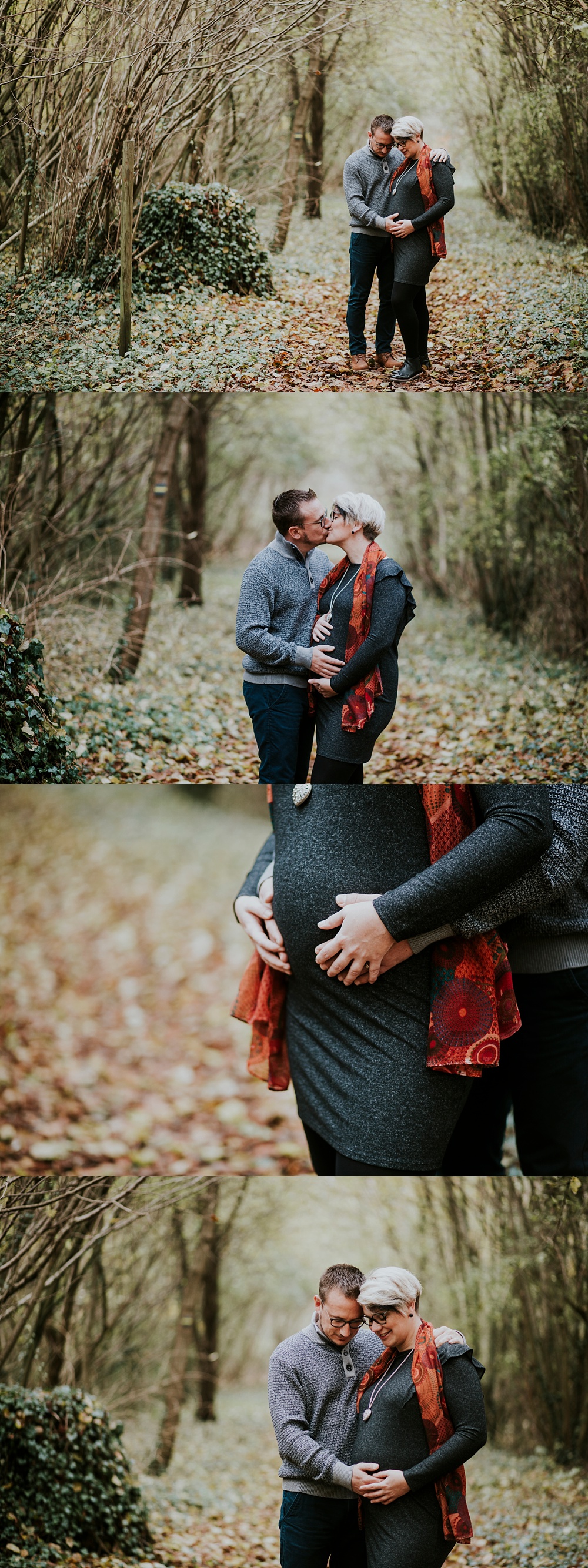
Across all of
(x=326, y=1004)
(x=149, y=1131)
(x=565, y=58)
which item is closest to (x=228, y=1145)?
(x=149, y=1131)

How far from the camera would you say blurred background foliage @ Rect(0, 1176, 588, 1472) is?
3.72 metres

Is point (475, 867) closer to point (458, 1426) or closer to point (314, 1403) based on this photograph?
point (458, 1426)

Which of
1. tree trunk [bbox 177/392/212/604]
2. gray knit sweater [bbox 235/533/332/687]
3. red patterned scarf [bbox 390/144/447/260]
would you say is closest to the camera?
gray knit sweater [bbox 235/533/332/687]

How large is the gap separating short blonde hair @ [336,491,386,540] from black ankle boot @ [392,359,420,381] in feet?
5.31

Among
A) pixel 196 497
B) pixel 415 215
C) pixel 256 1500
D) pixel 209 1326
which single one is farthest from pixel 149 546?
pixel 256 1500

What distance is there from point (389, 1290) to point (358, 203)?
3.66 m

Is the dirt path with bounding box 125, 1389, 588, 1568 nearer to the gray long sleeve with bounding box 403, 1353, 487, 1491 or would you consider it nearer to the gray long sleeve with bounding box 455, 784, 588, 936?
the gray long sleeve with bounding box 403, 1353, 487, 1491

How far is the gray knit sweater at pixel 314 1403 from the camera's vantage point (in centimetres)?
261

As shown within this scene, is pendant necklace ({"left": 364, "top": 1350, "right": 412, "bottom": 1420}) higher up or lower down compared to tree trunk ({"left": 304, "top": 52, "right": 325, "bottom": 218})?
lower down

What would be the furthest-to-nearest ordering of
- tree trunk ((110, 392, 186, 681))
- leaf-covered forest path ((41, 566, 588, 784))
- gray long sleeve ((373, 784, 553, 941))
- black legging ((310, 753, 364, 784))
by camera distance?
tree trunk ((110, 392, 186, 681)), leaf-covered forest path ((41, 566, 588, 784)), black legging ((310, 753, 364, 784)), gray long sleeve ((373, 784, 553, 941))

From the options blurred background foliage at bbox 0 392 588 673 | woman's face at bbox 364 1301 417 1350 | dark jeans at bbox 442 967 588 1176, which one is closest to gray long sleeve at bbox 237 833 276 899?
dark jeans at bbox 442 967 588 1176

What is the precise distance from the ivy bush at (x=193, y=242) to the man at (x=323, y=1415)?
3699mm

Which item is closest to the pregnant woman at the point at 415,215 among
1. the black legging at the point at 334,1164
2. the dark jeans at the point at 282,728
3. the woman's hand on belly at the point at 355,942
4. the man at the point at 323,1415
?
the dark jeans at the point at 282,728

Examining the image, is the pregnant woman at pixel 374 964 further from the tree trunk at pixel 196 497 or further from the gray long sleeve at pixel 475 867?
the tree trunk at pixel 196 497
